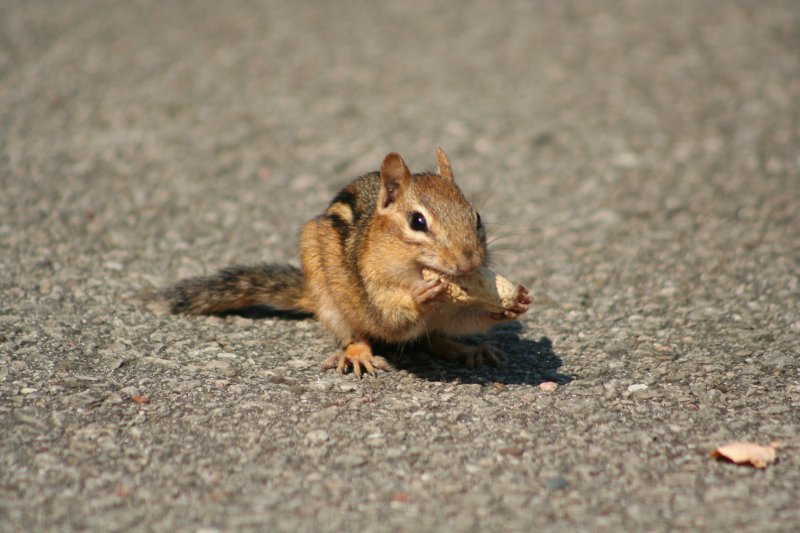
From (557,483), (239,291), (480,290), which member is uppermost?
(480,290)

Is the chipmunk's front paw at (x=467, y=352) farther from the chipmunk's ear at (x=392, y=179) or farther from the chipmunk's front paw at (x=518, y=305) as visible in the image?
the chipmunk's ear at (x=392, y=179)

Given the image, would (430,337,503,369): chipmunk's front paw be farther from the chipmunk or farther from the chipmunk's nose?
the chipmunk's nose

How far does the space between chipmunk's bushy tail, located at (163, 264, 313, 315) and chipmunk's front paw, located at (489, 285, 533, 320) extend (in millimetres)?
1070

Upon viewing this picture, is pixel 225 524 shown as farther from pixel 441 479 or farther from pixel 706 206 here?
pixel 706 206

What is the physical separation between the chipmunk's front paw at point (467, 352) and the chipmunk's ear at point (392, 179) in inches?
27.8

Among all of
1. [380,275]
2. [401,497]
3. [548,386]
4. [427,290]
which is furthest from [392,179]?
[401,497]

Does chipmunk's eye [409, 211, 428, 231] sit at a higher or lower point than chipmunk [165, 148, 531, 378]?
higher

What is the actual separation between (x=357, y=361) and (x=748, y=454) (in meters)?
1.55

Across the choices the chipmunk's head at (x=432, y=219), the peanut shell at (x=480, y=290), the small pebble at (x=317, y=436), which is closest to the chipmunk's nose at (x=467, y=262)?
the chipmunk's head at (x=432, y=219)

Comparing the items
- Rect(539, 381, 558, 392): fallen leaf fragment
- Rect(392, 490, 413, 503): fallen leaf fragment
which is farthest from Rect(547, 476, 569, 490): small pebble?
Rect(539, 381, 558, 392): fallen leaf fragment

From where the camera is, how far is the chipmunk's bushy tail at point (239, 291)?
4180 millimetres

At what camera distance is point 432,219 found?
3.37 meters

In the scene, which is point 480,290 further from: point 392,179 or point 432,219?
point 392,179

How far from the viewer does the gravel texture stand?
2.82 metres
